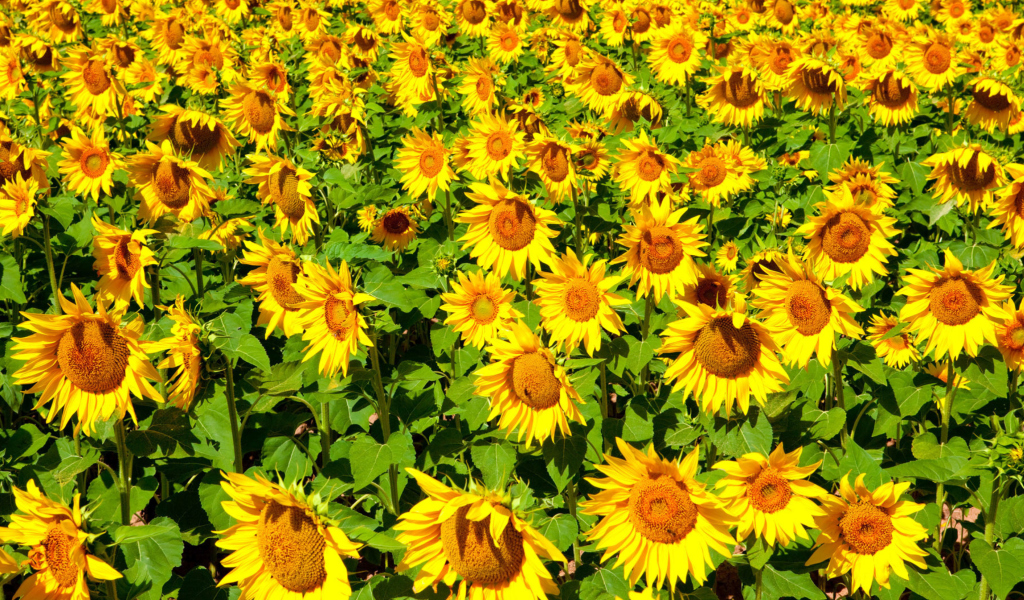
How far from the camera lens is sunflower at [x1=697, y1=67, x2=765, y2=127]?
17.5 feet

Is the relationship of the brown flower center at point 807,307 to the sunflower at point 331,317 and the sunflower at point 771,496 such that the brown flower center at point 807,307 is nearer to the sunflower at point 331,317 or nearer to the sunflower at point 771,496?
the sunflower at point 771,496

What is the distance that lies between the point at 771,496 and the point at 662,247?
3.76 feet

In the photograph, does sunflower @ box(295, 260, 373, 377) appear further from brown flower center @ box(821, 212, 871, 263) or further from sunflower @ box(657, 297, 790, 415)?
brown flower center @ box(821, 212, 871, 263)

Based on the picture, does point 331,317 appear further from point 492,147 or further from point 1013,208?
point 1013,208

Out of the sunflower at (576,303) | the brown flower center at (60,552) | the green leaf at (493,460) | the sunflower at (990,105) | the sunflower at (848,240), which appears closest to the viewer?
the brown flower center at (60,552)

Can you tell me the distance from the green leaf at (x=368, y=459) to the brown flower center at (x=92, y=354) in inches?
36.0

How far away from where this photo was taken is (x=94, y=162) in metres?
4.15

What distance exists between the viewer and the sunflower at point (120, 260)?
3.32m

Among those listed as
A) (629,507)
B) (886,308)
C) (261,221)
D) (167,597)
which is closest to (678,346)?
(629,507)

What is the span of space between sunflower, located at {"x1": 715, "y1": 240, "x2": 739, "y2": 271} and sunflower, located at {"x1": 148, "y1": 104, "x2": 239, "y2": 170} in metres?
2.95

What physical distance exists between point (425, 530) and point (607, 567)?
0.95 m

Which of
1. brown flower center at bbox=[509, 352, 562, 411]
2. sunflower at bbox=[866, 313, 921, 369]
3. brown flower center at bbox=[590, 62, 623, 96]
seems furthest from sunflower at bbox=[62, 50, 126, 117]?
sunflower at bbox=[866, 313, 921, 369]

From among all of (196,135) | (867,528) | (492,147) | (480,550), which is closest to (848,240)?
(867,528)

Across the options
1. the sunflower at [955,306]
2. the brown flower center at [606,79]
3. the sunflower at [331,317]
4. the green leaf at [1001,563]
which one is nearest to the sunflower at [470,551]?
the sunflower at [331,317]
